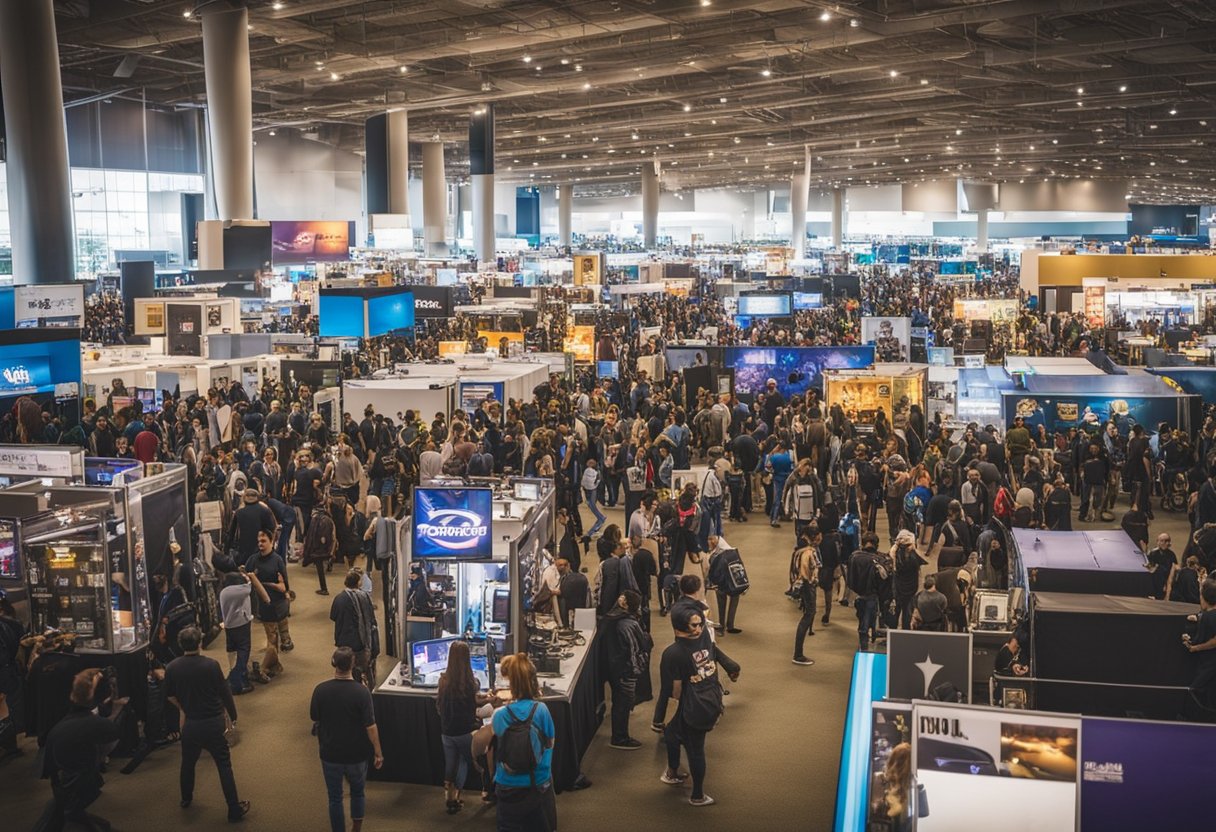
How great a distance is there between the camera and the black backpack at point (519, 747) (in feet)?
19.5

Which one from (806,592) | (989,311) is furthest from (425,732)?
(989,311)

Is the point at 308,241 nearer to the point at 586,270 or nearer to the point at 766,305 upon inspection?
the point at 586,270

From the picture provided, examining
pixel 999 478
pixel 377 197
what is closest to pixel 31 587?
pixel 999 478

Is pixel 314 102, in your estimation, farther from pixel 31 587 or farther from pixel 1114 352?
pixel 31 587

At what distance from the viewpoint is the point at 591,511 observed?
50.9 ft

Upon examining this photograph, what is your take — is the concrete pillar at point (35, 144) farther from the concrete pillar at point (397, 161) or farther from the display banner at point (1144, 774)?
the display banner at point (1144, 774)

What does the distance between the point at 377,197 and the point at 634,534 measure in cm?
2796

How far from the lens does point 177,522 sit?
9.96 m

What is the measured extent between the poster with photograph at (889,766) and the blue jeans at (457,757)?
7.93 feet

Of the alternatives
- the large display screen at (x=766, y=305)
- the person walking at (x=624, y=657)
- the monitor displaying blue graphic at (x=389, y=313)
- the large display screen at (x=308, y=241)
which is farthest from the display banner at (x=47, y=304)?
the large display screen at (x=308, y=241)

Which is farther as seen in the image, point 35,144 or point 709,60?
point 709,60

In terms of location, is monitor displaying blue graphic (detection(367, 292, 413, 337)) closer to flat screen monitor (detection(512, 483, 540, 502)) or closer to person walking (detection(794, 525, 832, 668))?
flat screen monitor (detection(512, 483, 540, 502))

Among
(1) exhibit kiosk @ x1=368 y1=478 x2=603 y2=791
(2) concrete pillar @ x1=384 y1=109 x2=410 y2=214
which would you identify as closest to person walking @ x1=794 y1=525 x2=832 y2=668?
(1) exhibit kiosk @ x1=368 y1=478 x2=603 y2=791

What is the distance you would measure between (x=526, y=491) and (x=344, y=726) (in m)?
3.55
